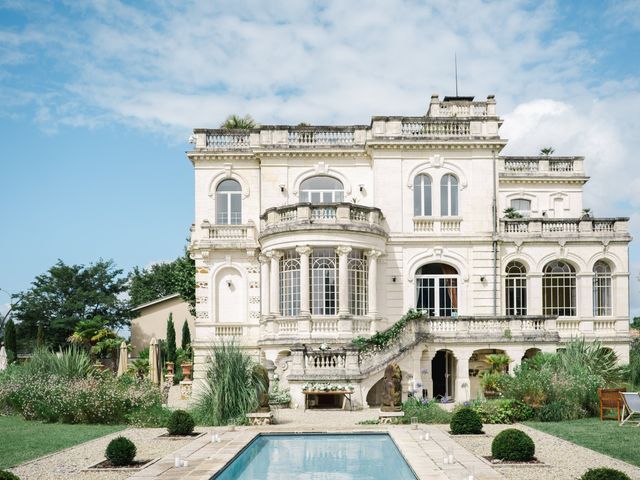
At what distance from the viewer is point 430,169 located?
3073 cm

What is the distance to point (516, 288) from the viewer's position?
31.1 metres

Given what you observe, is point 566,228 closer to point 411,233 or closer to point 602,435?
point 411,233

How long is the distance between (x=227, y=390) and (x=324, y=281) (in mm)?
8448

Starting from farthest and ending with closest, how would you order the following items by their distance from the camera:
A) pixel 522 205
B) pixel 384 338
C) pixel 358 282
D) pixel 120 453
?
pixel 522 205
pixel 358 282
pixel 384 338
pixel 120 453

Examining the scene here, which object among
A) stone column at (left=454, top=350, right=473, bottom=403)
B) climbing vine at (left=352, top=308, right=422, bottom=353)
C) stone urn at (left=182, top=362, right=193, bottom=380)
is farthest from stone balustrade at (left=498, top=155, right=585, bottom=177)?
stone urn at (left=182, top=362, right=193, bottom=380)

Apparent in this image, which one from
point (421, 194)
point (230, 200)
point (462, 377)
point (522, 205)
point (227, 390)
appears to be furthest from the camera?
point (522, 205)

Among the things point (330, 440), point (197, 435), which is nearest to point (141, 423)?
point (197, 435)

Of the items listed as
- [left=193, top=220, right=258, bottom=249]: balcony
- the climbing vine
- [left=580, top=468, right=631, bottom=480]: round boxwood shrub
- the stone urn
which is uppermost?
[left=193, top=220, right=258, bottom=249]: balcony

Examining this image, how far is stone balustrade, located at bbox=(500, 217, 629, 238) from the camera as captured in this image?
101 feet

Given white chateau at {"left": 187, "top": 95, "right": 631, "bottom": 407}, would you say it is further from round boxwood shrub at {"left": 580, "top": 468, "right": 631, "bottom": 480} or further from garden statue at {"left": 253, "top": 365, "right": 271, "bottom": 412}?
round boxwood shrub at {"left": 580, "top": 468, "right": 631, "bottom": 480}

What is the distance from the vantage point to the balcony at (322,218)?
91.6 ft

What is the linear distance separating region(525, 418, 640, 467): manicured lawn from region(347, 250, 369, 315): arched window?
968 cm

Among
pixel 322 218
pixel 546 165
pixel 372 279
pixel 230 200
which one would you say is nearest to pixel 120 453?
pixel 322 218

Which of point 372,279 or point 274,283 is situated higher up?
point 372,279
